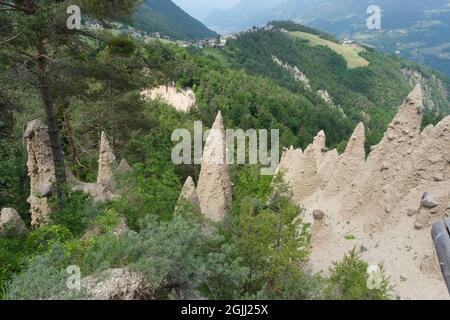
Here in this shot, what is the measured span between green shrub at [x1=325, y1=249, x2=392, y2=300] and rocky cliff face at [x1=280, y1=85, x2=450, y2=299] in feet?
16.7

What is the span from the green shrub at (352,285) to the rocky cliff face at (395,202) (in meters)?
5.10

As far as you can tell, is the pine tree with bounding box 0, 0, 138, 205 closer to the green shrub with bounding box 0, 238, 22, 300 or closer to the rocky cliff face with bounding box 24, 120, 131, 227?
the rocky cliff face with bounding box 24, 120, 131, 227

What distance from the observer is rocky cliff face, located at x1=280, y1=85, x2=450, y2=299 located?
13820mm

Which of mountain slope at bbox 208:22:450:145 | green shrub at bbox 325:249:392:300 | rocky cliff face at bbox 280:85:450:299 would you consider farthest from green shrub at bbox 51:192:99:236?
mountain slope at bbox 208:22:450:145

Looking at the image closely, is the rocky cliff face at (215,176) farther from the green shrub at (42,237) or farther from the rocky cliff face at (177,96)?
the rocky cliff face at (177,96)

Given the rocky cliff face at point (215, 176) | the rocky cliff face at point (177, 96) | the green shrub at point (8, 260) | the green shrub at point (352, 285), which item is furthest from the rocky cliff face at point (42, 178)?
the rocky cliff face at point (177, 96)

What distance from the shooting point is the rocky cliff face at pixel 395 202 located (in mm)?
13820

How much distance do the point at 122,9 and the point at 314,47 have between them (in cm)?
19325

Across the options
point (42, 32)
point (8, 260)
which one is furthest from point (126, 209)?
point (42, 32)

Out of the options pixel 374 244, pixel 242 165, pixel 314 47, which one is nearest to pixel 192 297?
pixel 374 244

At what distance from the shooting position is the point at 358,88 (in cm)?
16800

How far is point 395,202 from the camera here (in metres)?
16.0

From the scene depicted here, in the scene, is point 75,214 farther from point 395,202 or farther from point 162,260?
point 395,202
